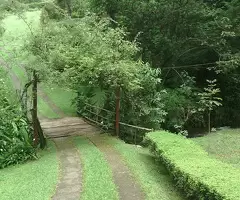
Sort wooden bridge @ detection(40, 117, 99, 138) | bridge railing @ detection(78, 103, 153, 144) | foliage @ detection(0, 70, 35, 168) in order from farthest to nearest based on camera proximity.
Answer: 1. wooden bridge @ detection(40, 117, 99, 138)
2. bridge railing @ detection(78, 103, 153, 144)
3. foliage @ detection(0, 70, 35, 168)

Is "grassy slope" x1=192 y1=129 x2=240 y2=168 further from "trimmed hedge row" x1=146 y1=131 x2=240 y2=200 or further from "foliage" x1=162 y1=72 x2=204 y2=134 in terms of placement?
"trimmed hedge row" x1=146 y1=131 x2=240 y2=200

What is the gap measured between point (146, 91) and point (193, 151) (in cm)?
647

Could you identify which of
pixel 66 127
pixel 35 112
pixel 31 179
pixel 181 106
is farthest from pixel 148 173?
pixel 181 106

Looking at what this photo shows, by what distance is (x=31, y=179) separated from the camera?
9922 millimetres

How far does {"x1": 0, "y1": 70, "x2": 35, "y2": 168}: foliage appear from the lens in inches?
472

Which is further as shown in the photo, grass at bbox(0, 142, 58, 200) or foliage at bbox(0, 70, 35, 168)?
foliage at bbox(0, 70, 35, 168)

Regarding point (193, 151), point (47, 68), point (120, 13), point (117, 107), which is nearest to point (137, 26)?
point (120, 13)

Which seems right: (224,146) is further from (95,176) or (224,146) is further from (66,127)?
(66,127)

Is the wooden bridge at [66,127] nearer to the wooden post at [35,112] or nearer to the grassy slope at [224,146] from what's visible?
the wooden post at [35,112]

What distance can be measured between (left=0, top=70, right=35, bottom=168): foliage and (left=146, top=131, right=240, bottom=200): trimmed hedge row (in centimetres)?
458

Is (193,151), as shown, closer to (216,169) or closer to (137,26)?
(216,169)

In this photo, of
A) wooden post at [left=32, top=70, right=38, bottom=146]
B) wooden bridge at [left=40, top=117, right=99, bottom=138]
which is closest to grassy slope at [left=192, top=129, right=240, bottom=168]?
wooden bridge at [left=40, top=117, right=99, bottom=138]

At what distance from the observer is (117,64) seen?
510 inches

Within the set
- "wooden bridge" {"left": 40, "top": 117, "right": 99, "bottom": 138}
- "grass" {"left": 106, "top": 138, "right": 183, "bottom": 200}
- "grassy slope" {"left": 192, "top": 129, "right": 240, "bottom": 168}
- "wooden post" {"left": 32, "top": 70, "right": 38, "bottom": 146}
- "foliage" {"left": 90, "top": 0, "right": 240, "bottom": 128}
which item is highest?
"foliage" {"left": 90, "top": 0, "right": 240, "bottom": 128}
